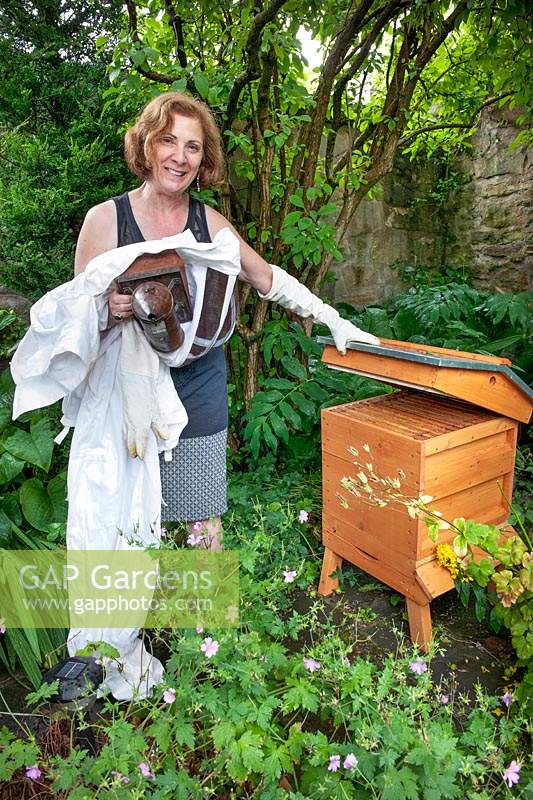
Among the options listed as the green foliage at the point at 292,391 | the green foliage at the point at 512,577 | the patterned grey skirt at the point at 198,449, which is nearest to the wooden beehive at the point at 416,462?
the green foliage at the point at 512,577

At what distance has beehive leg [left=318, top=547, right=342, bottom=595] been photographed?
232 cm

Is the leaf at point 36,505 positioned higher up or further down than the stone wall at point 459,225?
further down

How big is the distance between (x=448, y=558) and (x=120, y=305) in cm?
127

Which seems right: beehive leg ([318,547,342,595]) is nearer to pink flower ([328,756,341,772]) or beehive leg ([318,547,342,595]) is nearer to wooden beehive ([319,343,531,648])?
wooden beehive ([319,343,531,648])

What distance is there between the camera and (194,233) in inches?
73.5

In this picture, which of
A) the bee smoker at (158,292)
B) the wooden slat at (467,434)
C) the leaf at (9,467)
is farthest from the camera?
the leaf at (9,467)

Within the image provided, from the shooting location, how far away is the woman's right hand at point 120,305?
1604mm

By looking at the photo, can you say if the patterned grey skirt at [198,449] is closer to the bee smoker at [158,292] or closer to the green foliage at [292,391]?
the bee smoker at [158,292]

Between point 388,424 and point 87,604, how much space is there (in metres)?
1.14

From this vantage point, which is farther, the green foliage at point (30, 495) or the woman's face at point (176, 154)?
the green foliage at point (30, 495)

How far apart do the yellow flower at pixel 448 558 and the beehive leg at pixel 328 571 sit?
537 millimetres

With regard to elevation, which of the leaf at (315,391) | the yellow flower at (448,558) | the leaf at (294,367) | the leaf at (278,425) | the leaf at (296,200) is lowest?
the yellow flower at (448,558)

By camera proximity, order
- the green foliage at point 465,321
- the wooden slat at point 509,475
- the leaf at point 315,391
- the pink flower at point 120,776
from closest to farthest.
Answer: the pink flower at point 120,776, the wooden slat at point 509,475, the leaf at point 315,391, the green foliage at point 465,321

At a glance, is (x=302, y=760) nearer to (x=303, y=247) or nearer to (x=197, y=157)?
(x=197, y=157)
